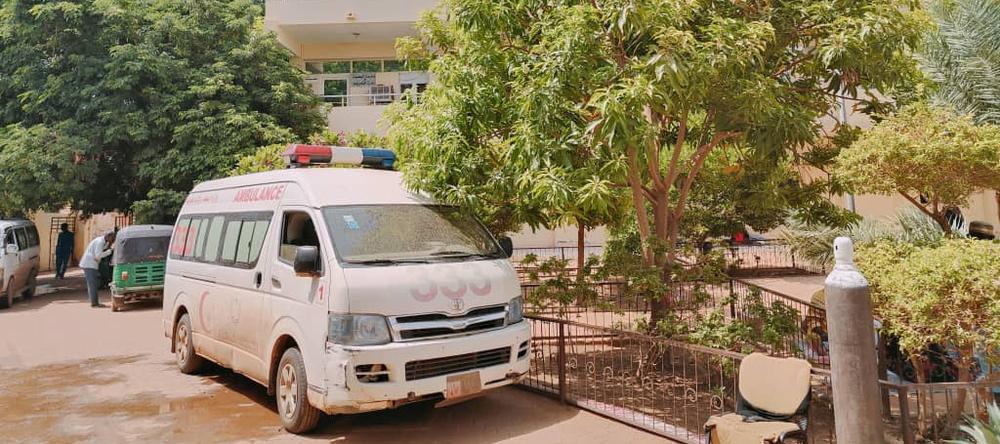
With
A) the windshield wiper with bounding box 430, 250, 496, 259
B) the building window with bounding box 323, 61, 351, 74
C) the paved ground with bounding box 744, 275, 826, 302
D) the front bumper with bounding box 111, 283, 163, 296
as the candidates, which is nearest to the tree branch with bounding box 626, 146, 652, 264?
the windshield wiper with bounding box 430, 250, 496, 259

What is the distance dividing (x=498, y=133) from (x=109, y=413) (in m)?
5.06

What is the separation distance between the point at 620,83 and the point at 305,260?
317 centimetres

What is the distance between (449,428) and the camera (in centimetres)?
545

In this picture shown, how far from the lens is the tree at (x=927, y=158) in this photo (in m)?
4.52

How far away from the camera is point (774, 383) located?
14.0 ft

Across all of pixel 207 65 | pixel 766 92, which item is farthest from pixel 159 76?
pixel 766 92

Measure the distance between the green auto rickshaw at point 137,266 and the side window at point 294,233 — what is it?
9787 mm

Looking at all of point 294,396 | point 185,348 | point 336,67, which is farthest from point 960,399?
point 336,67

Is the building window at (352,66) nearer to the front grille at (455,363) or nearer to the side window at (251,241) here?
the side window at (251,241)

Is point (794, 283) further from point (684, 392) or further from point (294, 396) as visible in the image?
point (294, 396)

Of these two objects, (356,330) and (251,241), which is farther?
(251,241)

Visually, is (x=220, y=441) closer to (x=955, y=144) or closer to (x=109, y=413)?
(x=109, y=413)

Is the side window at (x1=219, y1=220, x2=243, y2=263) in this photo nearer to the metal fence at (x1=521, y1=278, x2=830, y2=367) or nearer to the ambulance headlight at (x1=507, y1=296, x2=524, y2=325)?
the ambulance headlight at (x1=507, y1=296, x2=524, y2=325)

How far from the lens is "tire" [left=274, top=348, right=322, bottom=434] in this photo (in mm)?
5090
